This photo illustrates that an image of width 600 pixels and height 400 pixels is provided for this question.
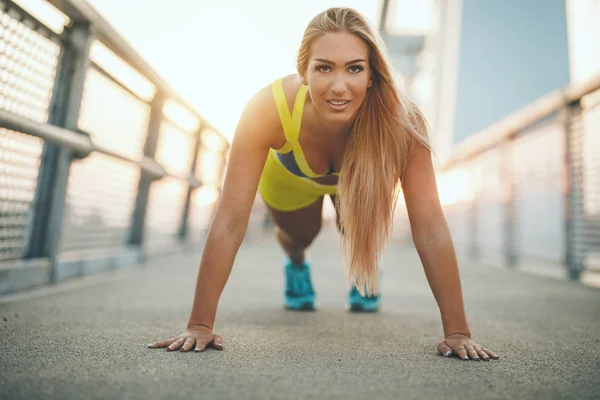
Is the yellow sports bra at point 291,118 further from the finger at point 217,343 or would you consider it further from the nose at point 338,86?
the finger at point 217,343

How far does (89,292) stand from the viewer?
6.19 ft

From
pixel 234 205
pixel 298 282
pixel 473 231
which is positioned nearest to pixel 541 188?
pixel 473 231

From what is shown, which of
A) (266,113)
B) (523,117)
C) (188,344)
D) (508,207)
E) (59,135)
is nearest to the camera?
(188,344)

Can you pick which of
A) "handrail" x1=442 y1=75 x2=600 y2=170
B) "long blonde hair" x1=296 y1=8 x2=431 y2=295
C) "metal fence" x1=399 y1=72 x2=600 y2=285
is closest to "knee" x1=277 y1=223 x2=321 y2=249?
"long blonde hair" x1=296 y1=8 x2=431 y2=295

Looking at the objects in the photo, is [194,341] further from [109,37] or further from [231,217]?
[109,37]

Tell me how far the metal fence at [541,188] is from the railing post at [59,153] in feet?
8.56

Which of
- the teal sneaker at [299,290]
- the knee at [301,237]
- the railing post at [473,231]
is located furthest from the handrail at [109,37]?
the railing post at [473,231]

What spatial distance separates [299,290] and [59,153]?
3.83 ft

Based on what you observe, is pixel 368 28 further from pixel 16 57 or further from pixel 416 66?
pixel 416 66

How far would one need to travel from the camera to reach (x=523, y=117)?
3.31m

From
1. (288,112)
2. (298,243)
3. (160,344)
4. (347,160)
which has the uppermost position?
(288,112)

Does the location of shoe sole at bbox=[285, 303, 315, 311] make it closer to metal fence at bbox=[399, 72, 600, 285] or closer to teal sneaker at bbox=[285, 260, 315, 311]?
teal sneaker at bbox=[285, 260, 315, 311]

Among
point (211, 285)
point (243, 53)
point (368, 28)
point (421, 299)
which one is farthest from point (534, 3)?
point (211, 285)

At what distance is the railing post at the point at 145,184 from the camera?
9.82 feet
